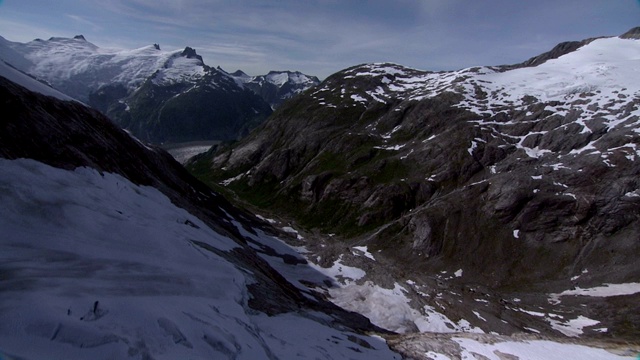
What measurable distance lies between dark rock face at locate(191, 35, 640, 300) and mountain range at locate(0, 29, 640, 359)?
526mm

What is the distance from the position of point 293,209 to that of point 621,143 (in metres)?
87.6

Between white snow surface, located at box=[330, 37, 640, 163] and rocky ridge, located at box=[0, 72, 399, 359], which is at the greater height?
white snow surface, located at box=[330, 37, 640, 163]

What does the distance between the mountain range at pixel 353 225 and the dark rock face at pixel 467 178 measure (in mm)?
526

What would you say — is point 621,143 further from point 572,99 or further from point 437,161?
point 437,161

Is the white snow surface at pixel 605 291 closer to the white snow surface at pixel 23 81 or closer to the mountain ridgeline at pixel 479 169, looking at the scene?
the mountain ridgeline at pixel 479 169

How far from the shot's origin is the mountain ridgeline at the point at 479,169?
80750 mm

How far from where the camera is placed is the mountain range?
19375mm

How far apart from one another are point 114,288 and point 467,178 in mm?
98631

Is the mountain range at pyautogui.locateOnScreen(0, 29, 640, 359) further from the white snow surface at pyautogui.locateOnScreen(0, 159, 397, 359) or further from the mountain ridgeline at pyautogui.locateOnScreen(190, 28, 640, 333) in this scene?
the mountain ridgeline at pyautogui.locateOnScreen(190, 28, 640, 333)

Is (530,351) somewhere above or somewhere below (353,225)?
above

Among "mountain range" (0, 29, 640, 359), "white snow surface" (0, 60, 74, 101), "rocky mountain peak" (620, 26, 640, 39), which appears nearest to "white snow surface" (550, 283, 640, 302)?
"mountain range" (0, 29, 640, 359)

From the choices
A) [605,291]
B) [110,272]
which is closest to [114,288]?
[110,272]

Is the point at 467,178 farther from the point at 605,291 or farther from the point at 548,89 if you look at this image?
the point at 548,89

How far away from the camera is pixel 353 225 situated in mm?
104125
